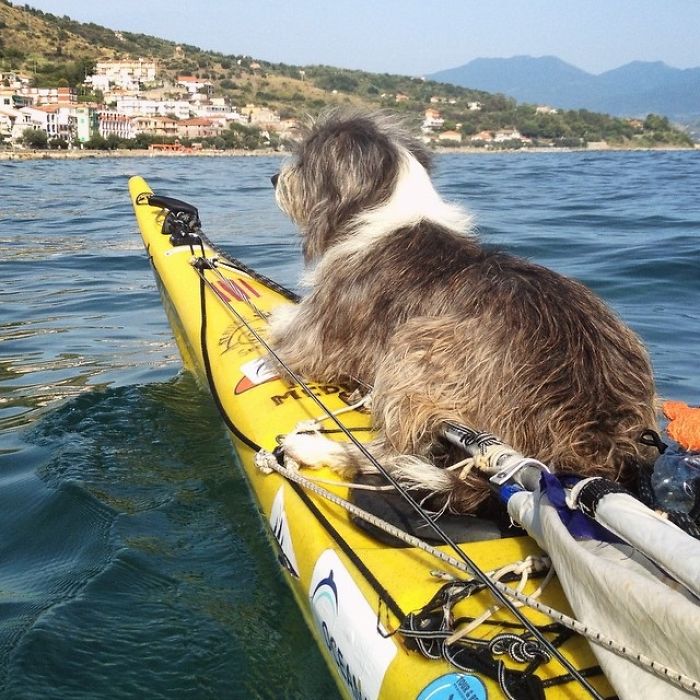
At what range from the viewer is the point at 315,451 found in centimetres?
304

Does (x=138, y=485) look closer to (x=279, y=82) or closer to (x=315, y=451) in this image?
(x=315, y=451)

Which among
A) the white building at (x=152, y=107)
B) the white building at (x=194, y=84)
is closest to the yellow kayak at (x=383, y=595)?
the white building at (x=152, y=107)

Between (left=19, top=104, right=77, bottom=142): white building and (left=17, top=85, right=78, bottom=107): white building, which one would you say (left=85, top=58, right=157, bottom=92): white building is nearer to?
(left=17, top=85, right=78, bottom=107): white building

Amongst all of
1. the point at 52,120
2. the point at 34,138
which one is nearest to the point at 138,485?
the point at 34,138

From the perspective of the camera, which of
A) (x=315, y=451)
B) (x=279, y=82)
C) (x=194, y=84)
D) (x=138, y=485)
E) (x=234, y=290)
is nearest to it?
(x=315, y=451)

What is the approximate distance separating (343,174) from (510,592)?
2896 millimetres

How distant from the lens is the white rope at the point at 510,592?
1428mm

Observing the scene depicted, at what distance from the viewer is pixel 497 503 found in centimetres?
259

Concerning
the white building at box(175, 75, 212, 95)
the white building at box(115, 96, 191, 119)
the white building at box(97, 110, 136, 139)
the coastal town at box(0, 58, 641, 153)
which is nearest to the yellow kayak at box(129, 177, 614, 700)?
the coastal town at box(0, 58, 641, 153)

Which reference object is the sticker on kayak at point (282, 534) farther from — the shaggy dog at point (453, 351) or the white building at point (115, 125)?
the white building at point (115, 125)

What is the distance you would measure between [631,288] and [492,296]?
5.99 meters

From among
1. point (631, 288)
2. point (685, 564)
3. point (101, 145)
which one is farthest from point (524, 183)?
point (101, 145)

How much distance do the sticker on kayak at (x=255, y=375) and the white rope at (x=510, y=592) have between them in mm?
883

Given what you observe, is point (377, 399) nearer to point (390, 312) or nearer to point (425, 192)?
point (390, 312)
